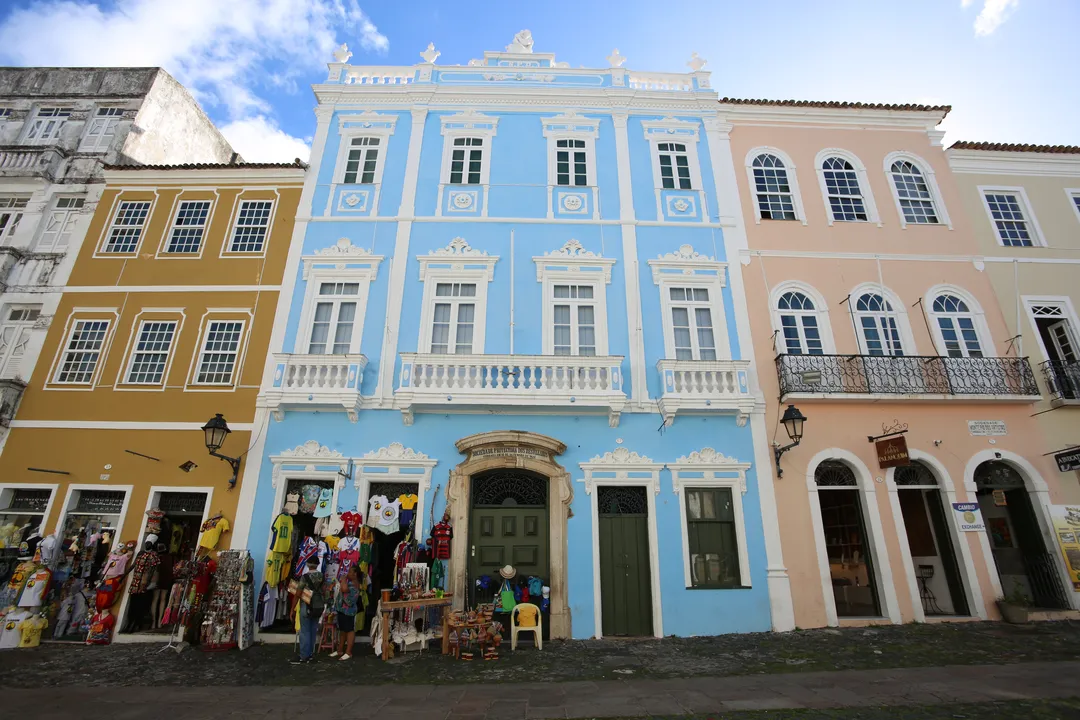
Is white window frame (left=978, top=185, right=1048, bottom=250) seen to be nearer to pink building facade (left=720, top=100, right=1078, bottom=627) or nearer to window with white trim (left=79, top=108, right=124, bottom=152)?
pink building facade (left=720, top=100, right=1078, bottom=627)

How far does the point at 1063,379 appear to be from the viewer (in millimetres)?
12070

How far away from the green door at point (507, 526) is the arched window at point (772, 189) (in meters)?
9.02

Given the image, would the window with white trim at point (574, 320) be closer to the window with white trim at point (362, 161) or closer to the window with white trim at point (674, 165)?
the window with white trim at point (674, 165)

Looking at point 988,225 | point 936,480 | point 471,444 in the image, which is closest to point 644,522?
point 471,444

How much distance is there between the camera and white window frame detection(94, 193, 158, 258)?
43.7 ft

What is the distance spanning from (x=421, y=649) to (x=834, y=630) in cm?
765

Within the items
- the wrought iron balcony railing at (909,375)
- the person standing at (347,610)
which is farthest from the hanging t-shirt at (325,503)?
the wrought iron balcony railing at (909,375)

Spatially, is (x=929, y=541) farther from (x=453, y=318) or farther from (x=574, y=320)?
(x=453, y=318)

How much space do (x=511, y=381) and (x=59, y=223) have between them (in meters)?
13.0

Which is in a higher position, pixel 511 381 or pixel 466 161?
pixel 466 161

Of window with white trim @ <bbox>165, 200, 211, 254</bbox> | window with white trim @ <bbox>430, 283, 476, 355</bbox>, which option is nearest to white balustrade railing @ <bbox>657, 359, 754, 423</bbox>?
window with white trim @ <bbox>430, 283, 476, 355</bbox>

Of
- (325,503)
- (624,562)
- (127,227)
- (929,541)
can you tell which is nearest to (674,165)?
(624,562)

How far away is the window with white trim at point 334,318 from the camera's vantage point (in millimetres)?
12039

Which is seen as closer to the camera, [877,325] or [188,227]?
[877,325]
